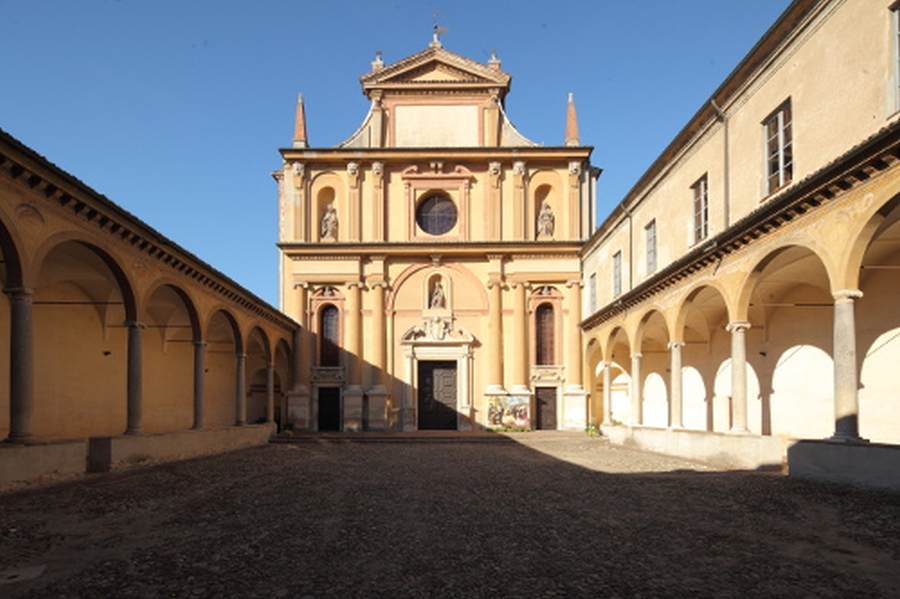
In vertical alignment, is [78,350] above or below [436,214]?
below

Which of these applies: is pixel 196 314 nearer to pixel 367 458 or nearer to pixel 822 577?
pixel 367 458

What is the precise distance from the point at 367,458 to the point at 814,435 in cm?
1104

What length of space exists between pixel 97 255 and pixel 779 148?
1370 cm

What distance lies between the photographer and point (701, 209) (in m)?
16.9

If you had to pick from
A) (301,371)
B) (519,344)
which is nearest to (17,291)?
(301,371)

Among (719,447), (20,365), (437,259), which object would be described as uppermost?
(437,259)

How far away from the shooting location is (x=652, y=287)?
18.6 meters

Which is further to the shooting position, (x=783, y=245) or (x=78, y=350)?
(x=78, y=350)

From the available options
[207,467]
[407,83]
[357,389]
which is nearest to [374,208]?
[407,83]

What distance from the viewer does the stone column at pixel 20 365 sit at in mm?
10273

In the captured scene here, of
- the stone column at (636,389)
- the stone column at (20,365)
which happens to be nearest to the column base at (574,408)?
the stone column at (636,389)

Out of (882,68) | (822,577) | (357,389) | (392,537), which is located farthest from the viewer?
(357,389)

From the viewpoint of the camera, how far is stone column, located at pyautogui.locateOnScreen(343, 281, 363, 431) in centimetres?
2584

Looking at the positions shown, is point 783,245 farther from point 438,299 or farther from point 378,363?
point 378,363
